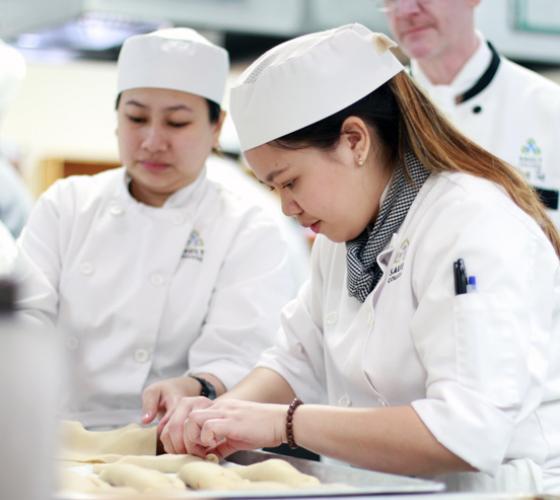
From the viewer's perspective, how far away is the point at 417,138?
1.48 metres

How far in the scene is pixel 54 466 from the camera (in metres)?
0.62

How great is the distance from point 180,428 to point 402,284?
0.41m

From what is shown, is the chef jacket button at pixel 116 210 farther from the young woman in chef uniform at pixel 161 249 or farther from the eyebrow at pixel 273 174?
the eyebrow at pixel 273 174

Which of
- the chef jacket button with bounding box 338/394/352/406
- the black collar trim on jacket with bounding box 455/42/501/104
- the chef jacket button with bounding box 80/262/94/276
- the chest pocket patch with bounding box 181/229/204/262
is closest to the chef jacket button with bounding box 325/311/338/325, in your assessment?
the chef jacket button with bounding box 338/394/352/406

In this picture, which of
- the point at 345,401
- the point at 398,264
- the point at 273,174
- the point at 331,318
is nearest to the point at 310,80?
the point at 273,174

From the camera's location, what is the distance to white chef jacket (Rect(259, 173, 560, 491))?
1.22 meters

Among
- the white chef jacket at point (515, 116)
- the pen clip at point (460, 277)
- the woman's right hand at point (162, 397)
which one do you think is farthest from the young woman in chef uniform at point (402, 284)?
the white chef jacket at point (515, 116)

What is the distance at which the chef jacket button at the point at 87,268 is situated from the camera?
199cm

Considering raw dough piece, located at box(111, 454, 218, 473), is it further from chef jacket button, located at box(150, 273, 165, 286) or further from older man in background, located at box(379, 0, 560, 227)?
older man in background, located at box(379, 0, 560, 227)

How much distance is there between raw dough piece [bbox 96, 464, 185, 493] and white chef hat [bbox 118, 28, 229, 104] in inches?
39.9

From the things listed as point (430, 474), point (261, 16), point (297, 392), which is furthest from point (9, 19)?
point (430, 474)

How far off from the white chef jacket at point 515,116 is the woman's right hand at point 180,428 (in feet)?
4.10

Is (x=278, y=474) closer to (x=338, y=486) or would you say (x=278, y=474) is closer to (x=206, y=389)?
(x=338, y=486)

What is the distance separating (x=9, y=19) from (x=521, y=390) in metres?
2.23
